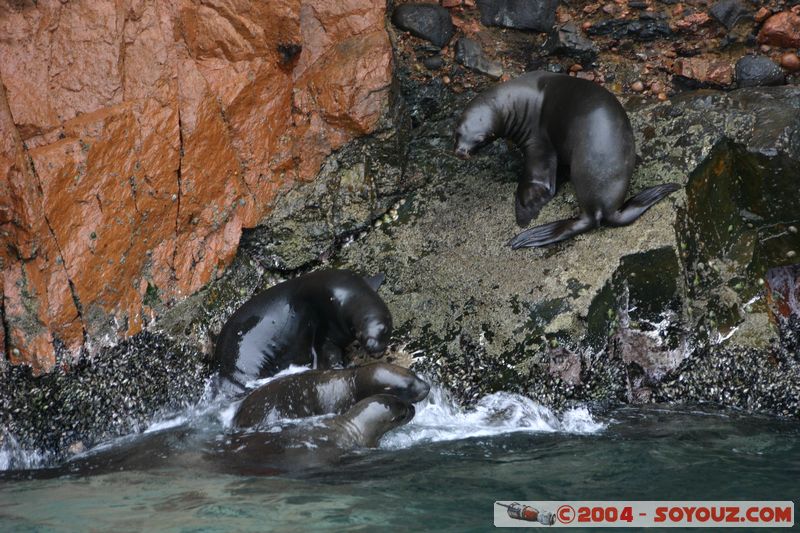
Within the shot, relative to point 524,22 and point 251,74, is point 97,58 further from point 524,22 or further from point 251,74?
point 524,22

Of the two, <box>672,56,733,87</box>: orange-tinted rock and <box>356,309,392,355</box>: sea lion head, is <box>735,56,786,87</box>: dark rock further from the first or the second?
<box>356,309,392,355</box>: sea lion head

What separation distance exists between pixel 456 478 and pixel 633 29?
421cm

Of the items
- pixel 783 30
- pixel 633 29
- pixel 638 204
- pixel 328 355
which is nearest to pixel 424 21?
pixel 633 29

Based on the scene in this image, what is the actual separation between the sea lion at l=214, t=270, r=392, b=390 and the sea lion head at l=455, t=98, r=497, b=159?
3.93 ft

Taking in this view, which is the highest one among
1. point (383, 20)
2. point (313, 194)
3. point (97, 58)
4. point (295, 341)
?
point (383, 20)

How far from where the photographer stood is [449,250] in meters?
5.86

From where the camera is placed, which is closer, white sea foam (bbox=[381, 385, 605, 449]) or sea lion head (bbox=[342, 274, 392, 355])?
white sea foam (bbox=[381, 385, 605, 449])

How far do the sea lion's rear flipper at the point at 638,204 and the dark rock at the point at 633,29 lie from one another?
5.68ft

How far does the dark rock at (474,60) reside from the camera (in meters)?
6.92

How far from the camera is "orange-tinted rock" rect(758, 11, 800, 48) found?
640 centimetres

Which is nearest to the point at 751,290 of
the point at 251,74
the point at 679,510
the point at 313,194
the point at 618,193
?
the point at 618,193

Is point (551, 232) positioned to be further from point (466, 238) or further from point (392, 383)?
point (392, 383)

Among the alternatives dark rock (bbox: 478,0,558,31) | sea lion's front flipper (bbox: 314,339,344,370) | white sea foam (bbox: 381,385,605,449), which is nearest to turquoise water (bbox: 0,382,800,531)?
white sea foam (bbox: 381,385,605,449)

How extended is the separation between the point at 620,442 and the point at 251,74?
3.34 metres
